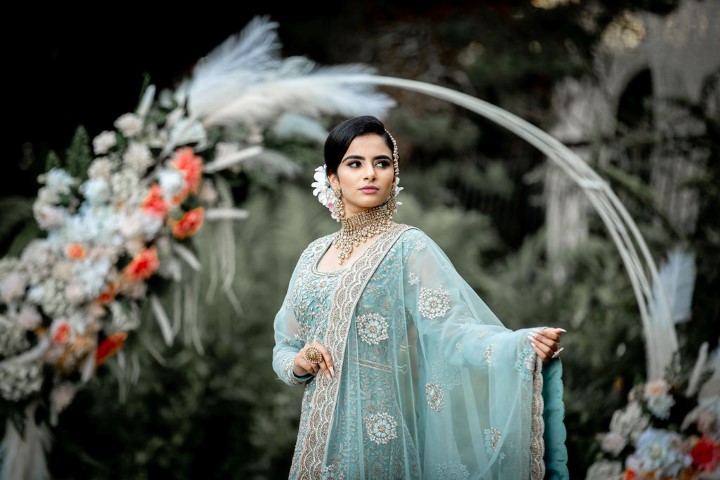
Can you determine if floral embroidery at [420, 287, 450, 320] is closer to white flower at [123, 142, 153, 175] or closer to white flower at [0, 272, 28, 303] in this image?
white flower at [123, 142, 153, 175]

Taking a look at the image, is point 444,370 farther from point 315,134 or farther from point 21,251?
point 21,251

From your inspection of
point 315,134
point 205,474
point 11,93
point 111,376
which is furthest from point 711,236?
point 11,93

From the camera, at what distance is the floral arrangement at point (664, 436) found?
321 centimetres

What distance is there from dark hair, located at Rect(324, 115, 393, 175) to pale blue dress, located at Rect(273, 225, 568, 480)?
0.94ft

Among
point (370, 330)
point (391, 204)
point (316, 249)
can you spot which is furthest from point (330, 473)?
point (391, 204)

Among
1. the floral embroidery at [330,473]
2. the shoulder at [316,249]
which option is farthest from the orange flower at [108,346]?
the floral embroidery at [330,473]

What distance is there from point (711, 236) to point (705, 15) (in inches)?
60.7

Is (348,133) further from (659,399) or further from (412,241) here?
(659,399)

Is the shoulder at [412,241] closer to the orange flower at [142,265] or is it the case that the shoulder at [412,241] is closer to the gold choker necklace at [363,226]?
the gold choker necklace at [363,226]

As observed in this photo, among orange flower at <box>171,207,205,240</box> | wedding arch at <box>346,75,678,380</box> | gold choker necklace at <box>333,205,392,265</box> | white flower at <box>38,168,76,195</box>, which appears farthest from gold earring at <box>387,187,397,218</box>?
white flower at <box>38,168,76,195</box>

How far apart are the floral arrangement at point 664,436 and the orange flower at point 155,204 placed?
2.34 meters

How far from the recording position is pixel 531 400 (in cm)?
210

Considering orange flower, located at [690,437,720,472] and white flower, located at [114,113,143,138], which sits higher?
white flower, located at [114,113,143,138]

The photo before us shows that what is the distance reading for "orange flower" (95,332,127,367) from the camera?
371 cm
